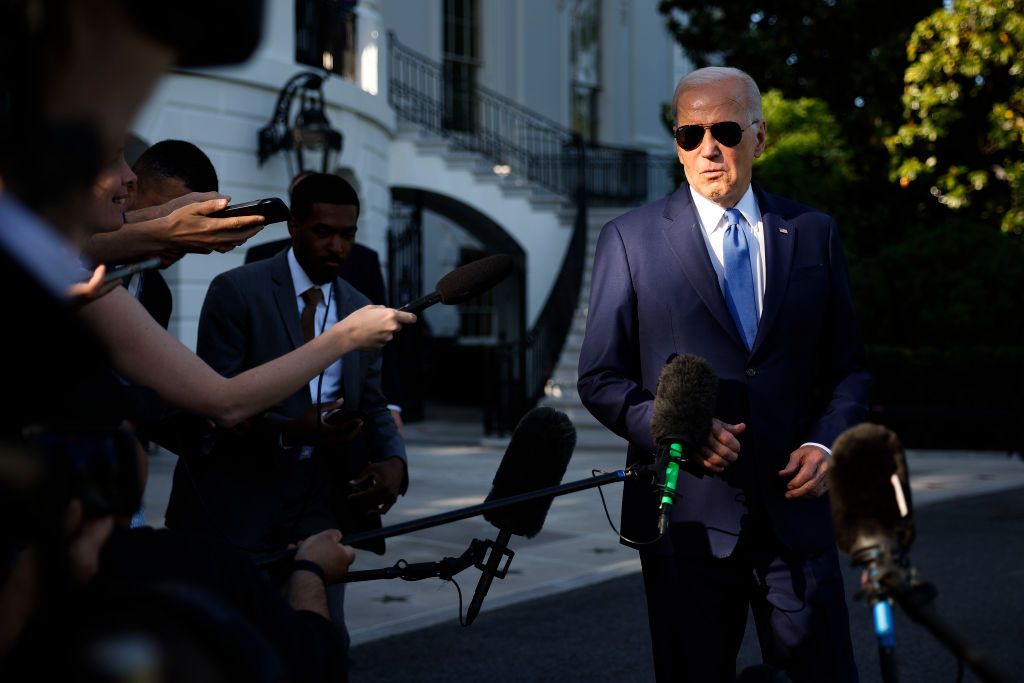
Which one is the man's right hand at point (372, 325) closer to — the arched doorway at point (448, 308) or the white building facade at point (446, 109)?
the white building facade at point (446, 109)

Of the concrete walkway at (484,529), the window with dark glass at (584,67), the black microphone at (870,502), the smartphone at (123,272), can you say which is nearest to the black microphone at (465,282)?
the smartphone at (123,272)

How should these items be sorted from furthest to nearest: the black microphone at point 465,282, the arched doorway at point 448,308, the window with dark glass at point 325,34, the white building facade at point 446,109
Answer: the arched doorway at point 448,308
the window with dark glass at point 325,34
the white building facade at point 446,109
the black microphone at point 465,282

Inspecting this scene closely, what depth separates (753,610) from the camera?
354cm

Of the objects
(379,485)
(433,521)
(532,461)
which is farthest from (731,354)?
(379,485)

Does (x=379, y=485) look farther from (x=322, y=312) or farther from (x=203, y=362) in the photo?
(x=203, y=362)

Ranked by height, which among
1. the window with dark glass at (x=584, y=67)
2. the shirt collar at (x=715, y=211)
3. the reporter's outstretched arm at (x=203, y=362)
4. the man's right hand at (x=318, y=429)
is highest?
the window with dark glass at (x=584, y=67)

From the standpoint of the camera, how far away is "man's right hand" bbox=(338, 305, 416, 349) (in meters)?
2.52

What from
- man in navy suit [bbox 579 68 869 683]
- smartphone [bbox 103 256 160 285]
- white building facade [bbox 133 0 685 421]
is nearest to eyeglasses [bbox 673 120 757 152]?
man in navy suit [bbox 579 68 869 683]

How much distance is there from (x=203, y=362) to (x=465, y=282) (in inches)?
21.7

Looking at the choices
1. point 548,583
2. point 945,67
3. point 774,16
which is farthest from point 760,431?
point 774,16

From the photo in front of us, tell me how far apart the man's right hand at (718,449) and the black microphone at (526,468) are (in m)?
0.32

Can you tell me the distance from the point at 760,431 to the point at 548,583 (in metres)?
5.29

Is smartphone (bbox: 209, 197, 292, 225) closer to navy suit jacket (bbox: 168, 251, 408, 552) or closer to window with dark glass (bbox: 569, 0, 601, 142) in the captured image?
navy suit jacket (bbox: 168, 251, 408, 552)

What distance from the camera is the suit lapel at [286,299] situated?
450 cm
